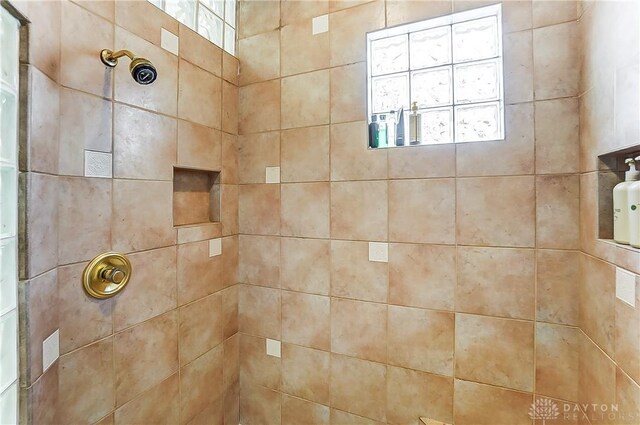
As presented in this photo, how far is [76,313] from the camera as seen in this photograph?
3.37ft

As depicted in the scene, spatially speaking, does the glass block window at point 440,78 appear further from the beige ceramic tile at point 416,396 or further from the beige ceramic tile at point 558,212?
the beige ceramic tile at point 416,396

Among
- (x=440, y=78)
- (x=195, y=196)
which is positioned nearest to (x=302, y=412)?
(x=195, y=196)

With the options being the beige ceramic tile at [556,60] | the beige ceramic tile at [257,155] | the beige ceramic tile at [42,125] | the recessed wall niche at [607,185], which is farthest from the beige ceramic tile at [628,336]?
the beige ceramic tile at [42,125]

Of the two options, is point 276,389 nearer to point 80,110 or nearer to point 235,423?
point 235,423

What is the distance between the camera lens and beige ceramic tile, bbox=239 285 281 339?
66.9 inches

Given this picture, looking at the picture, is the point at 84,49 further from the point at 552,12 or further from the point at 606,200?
the point at 606,200

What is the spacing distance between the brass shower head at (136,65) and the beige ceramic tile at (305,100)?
726 millimetres

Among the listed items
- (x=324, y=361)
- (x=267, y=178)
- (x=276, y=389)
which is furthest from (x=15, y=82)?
(x=276, y=389)

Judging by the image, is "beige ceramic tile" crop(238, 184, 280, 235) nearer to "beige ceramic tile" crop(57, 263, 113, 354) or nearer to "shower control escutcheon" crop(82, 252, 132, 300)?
"shower control escutcheon" crop(82, 252, 132, 300)

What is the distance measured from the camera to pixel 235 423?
1740 mm

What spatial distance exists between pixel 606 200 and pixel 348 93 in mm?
1131

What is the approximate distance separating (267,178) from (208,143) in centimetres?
36

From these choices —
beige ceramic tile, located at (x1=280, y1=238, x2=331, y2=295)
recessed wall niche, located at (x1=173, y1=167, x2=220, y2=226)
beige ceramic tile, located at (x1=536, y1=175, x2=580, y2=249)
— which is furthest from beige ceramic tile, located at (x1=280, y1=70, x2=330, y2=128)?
beige ceramic tile, located at (x1=536, y1=175, x2=580, y2=249)

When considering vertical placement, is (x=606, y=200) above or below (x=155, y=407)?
above
